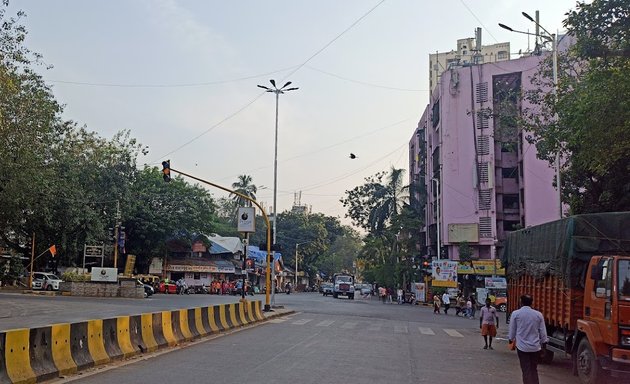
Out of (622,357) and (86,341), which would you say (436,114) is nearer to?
(622,357)

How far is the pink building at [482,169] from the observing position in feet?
170

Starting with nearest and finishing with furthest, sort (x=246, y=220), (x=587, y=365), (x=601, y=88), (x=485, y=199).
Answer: (x=587, y=365), (x=601, y=88), (x=246, y=220), (x=485, y=199)

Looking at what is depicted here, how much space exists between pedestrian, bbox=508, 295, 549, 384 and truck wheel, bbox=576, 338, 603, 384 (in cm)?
168

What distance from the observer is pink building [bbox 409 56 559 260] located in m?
51.9

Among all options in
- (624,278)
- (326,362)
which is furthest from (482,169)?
(624,278)

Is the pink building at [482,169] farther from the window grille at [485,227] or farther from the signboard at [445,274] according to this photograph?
the signboard at [445,274]

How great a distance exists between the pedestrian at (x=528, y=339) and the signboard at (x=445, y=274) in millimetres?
39918

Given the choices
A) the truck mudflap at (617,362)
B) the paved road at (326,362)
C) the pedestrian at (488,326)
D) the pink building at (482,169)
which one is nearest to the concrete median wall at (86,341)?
the paved road at (326,362)

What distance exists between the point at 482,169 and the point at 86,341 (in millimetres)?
47198

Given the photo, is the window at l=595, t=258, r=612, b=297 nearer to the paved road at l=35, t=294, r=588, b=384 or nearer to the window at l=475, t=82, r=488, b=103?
the paved road at l=35, t=294, r=588, b=384

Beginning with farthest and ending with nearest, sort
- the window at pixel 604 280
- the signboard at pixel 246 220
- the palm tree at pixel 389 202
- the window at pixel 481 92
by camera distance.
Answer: the palm tree at pixel 389 202, the window at pixel 481 92, the signboard at pixel 246 220, the window at pixel 604 280

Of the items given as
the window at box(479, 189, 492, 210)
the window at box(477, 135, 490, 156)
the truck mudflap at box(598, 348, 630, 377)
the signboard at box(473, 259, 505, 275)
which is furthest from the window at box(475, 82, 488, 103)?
the truck mudflap at box(598, 348, 630, 377)

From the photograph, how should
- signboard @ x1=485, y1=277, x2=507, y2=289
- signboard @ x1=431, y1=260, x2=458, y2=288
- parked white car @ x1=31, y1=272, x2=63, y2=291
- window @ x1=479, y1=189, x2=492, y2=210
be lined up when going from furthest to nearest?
window @ x1=479, y1=189, x2=492, y2=210 → signboard @ x1=431, y1=260, x2=458, y2=288 → parked white car @ x1=31, y1=272, x2=63, y2=291 → signboard @ x1=485, y1=277, x2=507, y2=289

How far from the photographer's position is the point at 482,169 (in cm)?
5375
